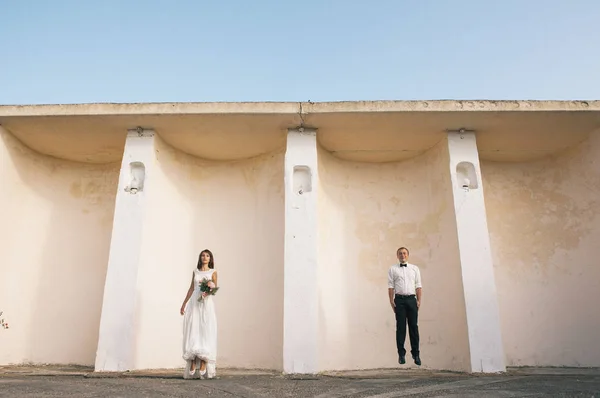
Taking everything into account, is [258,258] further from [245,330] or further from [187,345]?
[187,345]

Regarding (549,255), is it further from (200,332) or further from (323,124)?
(200,332)

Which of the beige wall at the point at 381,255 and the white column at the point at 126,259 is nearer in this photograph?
the white column at the point at 126,259

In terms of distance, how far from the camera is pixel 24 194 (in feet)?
32.7

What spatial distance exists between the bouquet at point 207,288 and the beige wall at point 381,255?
96.7 inches

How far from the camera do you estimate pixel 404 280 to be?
7.26 m

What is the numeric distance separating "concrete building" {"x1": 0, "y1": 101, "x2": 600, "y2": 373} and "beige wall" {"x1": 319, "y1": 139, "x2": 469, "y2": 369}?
36 mm

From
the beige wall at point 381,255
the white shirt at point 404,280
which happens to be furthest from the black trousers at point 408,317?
the beige wall at point 381,255

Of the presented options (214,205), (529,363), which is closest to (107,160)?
(214,205)

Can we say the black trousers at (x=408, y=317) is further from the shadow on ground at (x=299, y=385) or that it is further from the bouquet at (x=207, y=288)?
the bouquet at (x=207, y=288)

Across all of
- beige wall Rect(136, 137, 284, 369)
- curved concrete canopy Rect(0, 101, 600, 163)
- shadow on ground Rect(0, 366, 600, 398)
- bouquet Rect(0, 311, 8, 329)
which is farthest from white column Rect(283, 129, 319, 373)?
bouquet Rect(0, 311, 8, 329)

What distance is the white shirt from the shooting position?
7.25 metres

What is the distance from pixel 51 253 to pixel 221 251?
11.1ft

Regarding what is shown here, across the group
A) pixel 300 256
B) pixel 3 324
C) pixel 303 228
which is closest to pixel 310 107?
pixel 303 228

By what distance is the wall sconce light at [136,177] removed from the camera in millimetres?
8781
